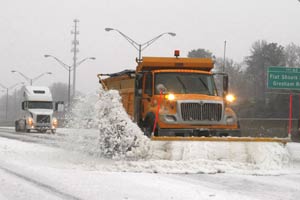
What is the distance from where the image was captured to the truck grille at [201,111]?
43.7 ft

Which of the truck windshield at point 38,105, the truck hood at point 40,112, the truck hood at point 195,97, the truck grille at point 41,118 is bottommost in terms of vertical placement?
the truck grille at point 41,118

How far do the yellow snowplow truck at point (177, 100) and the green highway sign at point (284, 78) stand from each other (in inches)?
299

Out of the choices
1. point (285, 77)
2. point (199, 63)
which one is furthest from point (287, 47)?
point (199, 63)

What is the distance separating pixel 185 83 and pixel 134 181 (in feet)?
17.0

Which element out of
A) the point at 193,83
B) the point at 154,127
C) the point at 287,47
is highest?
the point at 287,47

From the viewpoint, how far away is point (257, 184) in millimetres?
9938

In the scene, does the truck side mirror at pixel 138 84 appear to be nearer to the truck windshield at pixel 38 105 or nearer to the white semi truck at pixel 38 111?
the white semi truck at pixel 38 111

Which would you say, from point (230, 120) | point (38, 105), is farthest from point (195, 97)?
point (38, 105)

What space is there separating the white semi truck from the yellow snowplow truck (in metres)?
24.8

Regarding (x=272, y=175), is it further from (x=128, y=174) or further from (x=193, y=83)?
(x=193, y=83)

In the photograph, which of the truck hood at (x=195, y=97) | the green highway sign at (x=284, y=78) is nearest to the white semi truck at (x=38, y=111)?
the green highway sign at (x=284, y=78)

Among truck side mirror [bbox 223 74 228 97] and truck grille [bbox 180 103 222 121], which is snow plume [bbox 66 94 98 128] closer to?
truck grille [bbox 180 103 222 121]

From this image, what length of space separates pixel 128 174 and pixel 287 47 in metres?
118

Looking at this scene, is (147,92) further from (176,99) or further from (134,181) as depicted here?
(134,181)
